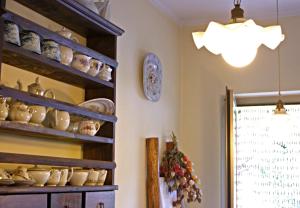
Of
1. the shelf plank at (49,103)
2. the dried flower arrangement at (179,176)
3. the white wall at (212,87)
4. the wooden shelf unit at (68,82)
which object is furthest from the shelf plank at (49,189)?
the white wall at (212,87)

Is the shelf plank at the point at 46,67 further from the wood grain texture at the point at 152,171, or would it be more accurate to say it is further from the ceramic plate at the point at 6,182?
the wood grain texture at the point at 152,171

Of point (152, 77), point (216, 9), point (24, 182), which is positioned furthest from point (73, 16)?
point (216, 9)

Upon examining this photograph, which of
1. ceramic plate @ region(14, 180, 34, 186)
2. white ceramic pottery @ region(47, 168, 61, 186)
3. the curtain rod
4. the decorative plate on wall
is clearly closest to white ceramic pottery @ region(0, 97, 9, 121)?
ceramic plate @ region(14, 180, 34, 186)

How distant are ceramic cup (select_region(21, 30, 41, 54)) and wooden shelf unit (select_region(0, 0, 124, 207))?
0.02 meters

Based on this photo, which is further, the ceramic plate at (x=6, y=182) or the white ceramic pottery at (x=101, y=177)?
the white ceramic pottery at (x=101, y=177)

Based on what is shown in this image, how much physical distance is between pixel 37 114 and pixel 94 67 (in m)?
0.56

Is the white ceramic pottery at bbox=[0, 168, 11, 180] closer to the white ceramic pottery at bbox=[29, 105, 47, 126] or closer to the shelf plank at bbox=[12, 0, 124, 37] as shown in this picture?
the white ceramic pottery at bbox=[29, 105, 47, 126]

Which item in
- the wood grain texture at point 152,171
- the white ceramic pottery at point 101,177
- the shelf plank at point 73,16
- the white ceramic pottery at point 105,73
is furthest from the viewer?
the wood grain texture at point 152,171

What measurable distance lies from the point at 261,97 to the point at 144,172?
4.81 feet

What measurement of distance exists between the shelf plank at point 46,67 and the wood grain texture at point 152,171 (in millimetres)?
973

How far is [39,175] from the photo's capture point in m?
1.98

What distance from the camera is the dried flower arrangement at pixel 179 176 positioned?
144 inches

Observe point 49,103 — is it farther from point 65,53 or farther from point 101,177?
point 101,177

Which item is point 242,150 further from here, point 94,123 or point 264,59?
point 94,123
